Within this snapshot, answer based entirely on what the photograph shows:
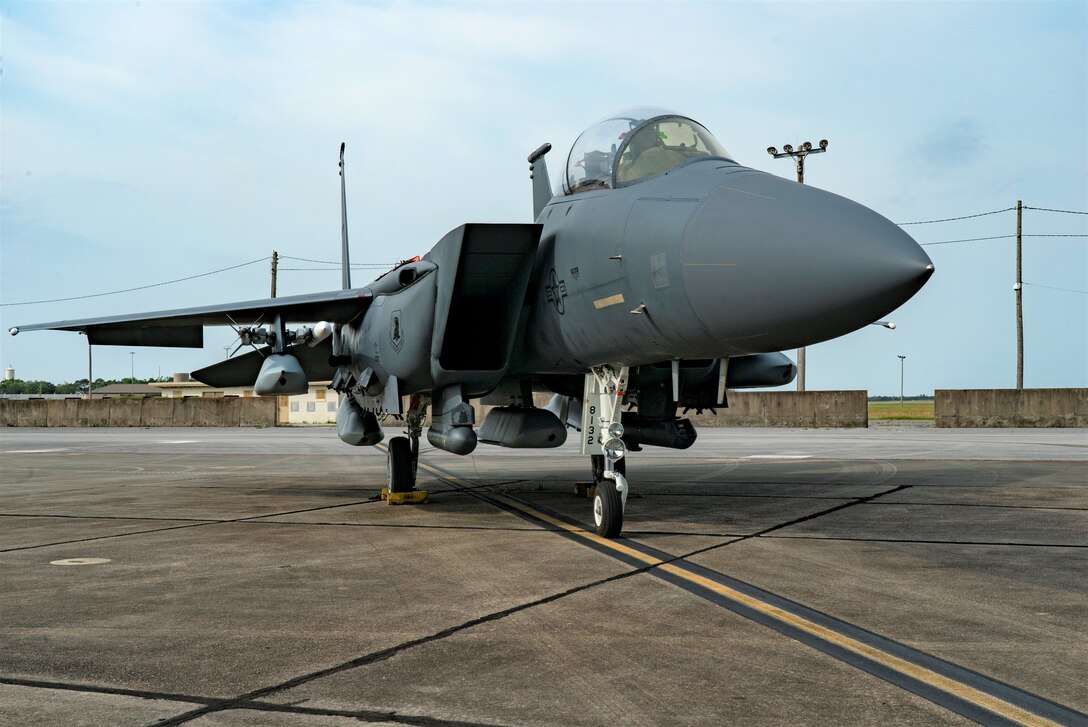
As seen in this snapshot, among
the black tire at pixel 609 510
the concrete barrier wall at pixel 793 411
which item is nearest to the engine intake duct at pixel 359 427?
the black tire at pixel 609 510

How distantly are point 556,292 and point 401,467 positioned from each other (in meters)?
3.98

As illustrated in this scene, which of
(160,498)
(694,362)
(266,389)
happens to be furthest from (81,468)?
(694,362)

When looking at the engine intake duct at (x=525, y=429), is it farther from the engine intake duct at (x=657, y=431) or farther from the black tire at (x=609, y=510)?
the black tire at (x=609, y=510)

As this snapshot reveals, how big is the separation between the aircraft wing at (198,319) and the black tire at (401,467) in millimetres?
1857

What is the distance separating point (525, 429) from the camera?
371 inches

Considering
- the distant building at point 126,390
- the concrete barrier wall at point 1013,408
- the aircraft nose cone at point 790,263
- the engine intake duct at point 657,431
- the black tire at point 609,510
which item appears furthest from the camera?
the distant building at point 126,390

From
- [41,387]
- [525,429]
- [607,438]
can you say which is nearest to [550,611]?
[607,438]

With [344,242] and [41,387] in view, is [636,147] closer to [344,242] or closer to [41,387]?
[344,242]

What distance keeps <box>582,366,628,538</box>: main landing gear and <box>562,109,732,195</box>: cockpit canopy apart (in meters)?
1.64

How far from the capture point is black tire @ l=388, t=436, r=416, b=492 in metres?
11.0

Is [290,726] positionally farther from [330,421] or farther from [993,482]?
[330,421]

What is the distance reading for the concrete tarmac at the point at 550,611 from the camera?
3391mm

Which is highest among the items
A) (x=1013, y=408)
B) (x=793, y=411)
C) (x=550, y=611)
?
(x=1013, y=408)

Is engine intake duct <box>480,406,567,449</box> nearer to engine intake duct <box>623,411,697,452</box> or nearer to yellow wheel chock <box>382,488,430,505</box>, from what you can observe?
engine intake duct <box>623,411,697,452</box>
